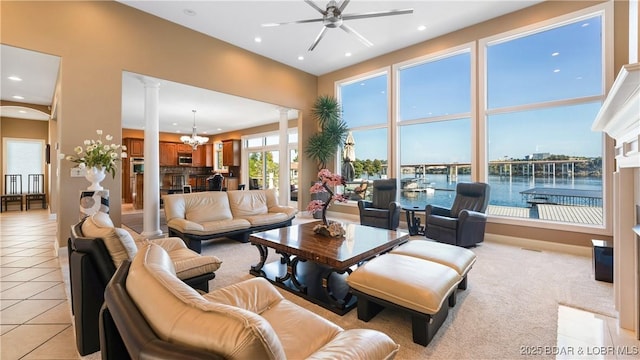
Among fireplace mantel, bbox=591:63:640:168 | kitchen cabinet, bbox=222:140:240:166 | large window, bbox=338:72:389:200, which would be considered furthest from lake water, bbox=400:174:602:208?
kitchen cabinet, bbox=222:140:240:166

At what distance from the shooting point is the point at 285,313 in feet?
4.83

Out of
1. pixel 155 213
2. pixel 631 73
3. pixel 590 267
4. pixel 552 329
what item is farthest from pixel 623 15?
pixel 155 213

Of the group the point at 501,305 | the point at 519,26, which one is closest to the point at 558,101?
Result: the point at 519,26

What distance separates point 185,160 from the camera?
12055mm

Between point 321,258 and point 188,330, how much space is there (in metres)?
1.78

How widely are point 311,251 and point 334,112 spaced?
4.88m

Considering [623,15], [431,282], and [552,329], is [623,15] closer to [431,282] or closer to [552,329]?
[552,329]

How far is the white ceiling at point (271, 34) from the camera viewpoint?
4.32 meters

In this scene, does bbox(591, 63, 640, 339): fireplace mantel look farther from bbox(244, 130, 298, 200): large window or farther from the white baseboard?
bbox(244, 130, 298, 200): large window

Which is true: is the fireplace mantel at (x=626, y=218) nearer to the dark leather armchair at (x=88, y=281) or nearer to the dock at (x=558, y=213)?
the dock at (x=558, y=213)

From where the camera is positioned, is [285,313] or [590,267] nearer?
[285,313]

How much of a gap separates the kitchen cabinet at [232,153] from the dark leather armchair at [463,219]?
8.63 meters

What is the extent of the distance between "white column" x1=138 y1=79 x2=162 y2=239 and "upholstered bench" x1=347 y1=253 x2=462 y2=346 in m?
4.03

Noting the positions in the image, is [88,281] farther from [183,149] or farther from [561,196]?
[183,149]
